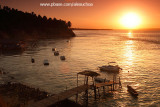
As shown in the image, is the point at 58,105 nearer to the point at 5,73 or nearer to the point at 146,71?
the point at 5,73

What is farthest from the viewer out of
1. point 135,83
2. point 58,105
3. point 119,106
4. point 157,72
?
point 157,72

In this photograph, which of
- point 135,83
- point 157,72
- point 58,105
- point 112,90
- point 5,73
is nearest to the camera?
point 58,105

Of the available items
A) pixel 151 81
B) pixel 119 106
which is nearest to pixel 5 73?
pixel 119 106

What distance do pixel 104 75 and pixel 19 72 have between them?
32636 millimetres

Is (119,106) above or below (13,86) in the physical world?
below

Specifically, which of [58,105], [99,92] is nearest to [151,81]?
[99,92]

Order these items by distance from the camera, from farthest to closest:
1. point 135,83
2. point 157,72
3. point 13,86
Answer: point 157,72 → point 135,83 → point 13,86

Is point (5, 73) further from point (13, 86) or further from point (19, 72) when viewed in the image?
point (13, 86)

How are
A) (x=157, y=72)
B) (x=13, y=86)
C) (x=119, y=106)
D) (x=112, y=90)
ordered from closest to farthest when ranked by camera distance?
(x=119, y=106)
(x=13, y=86)
(x=112, y=90)
(x=157, y=72)

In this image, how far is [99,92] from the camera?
41.8m

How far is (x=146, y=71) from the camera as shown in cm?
6294

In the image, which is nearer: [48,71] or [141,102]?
[141,102]

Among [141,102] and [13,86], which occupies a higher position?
[13,86]

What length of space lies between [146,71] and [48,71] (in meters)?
40.0
